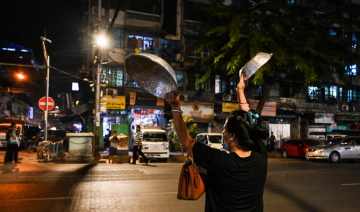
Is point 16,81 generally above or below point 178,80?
above

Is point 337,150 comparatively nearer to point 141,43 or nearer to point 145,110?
point 145,110

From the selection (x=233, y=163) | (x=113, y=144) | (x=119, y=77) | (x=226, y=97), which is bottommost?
(x=113, y=144)

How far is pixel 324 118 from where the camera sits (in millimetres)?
33406

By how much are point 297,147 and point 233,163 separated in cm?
2193

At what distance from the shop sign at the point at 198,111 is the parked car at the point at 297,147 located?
7.32 m

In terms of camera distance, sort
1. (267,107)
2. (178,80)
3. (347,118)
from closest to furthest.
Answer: (178,80) < (267,107) < (347,118)

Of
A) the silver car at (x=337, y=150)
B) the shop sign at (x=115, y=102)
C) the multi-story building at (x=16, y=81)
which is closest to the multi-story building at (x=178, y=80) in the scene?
the shop sign at (x=115, y=102)

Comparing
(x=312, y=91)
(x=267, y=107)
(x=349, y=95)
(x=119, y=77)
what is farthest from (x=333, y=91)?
(x=119, y=77)

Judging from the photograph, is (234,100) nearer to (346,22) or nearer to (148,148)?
(346,22)

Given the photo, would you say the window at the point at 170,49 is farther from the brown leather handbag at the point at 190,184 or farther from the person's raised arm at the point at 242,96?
the brown leather handbag at the point at 190,184

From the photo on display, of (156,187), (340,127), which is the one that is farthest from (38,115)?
(156,187)

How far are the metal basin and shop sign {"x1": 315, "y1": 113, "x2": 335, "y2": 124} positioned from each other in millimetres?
33720

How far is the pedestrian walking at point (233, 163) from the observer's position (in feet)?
7.71

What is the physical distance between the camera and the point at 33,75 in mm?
34438
